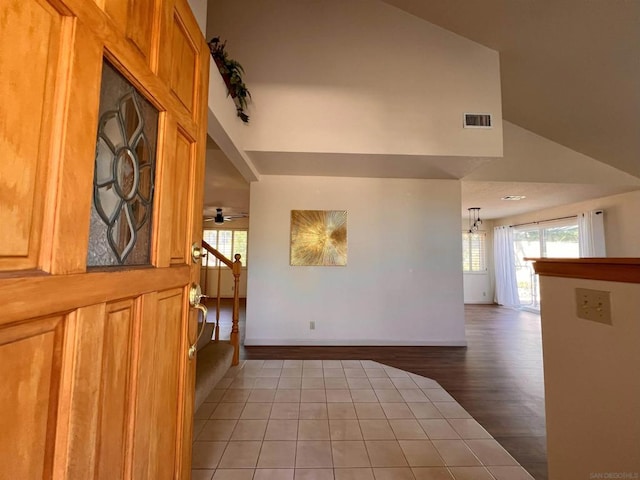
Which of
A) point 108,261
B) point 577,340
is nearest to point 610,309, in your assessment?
point 577,340

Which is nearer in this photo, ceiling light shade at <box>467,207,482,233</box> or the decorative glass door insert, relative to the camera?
the decorative glass door insert

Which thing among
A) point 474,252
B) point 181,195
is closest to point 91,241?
point 181,195

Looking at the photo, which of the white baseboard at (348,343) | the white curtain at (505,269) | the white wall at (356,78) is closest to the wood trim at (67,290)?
the white wall at (356,78)

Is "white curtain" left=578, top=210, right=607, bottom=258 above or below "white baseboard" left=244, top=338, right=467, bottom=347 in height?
above

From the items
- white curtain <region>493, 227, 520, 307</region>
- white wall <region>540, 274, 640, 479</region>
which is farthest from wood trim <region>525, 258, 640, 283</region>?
white curtain <region>493, 227, 520, 307</region>

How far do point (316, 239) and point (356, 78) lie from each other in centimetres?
204

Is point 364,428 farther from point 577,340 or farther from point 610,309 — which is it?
point 610,309

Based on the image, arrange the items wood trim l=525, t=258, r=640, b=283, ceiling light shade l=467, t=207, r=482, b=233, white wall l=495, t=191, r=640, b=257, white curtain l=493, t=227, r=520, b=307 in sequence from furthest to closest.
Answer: white curtain l=493, t=227, r=520, b=307, ceiling light shade l=467, t=207, r=482, b=233, white wall l=495, t=191, r=640, b=257, wood trim l=525, t=258, r=640, b=283

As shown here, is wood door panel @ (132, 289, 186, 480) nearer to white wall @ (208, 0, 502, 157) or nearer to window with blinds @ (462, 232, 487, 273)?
white wall @ (208, 0, 502, 157)

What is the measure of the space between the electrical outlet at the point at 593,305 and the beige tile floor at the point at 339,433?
117 cm

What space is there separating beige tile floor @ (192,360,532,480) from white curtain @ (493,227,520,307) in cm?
570

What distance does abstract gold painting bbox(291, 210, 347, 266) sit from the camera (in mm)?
3943

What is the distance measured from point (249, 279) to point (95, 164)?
3364 millimetres

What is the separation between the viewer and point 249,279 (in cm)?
388
